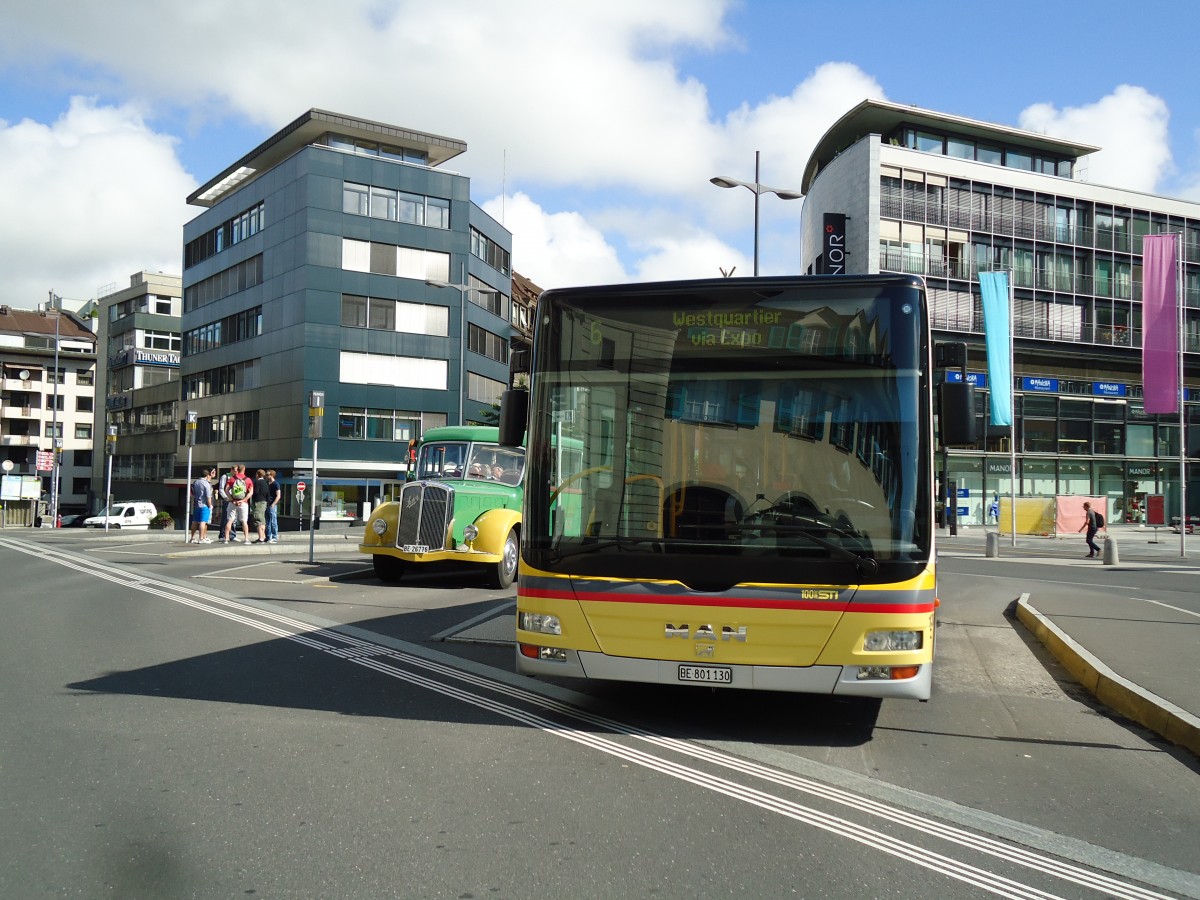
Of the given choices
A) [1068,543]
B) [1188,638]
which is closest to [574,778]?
[1188,638]

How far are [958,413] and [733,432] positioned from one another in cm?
141

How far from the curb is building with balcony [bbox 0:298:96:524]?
93021 mm

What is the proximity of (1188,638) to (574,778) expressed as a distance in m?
8.50

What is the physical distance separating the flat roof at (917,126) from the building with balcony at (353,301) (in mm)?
19837

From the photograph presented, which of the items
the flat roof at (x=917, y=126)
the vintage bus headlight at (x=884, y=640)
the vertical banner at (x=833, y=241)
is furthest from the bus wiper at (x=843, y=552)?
the flat roof at (x=917, y=126)

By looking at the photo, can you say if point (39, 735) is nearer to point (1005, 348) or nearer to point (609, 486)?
point (609, 486)

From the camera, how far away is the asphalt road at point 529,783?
4.04 meters

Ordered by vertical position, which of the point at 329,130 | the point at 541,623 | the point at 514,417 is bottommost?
the point at 541,623

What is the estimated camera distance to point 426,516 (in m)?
15.4

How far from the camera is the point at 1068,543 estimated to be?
1540 inches

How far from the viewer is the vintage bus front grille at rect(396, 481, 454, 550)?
15312mm

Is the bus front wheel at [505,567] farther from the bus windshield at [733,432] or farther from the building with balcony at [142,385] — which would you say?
the building with balcony at [142,385]

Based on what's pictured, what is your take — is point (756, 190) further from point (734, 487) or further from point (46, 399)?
point (46, 399)

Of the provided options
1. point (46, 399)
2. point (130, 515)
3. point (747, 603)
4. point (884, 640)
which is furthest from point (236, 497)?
point (46, 399)
